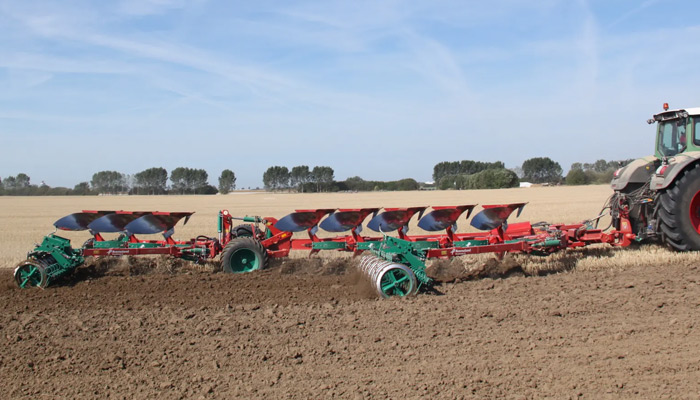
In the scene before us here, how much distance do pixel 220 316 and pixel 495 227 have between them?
4258 millimetres

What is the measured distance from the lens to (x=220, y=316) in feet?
19.1

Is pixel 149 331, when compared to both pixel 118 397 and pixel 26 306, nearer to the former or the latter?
pixel 118 397

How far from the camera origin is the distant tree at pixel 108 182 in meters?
71.1

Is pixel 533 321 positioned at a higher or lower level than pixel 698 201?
lower

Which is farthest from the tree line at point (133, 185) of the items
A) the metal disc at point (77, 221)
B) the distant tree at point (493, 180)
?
the metal disc at point (77, 221)

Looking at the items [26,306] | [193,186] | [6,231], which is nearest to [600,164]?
[193,186]

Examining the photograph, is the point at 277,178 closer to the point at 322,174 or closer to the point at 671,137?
the point at 322,174

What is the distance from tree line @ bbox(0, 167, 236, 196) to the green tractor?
2476 inches

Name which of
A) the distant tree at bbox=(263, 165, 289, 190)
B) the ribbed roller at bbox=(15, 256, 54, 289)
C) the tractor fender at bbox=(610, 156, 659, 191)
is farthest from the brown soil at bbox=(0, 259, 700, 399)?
the distant tree at bbox=(263, 165, 289, 190)

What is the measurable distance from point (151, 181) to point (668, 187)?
69.4 m

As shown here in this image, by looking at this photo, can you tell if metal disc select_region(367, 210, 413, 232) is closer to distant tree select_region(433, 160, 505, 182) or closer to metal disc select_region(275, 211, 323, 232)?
metal disc select_region(275, 211, 323, 232)

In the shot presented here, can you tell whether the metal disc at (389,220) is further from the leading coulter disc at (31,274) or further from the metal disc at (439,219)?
the leading coulter disc at (31,274)

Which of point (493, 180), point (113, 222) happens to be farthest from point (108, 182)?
point (113, 222)

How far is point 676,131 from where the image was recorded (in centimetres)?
884
